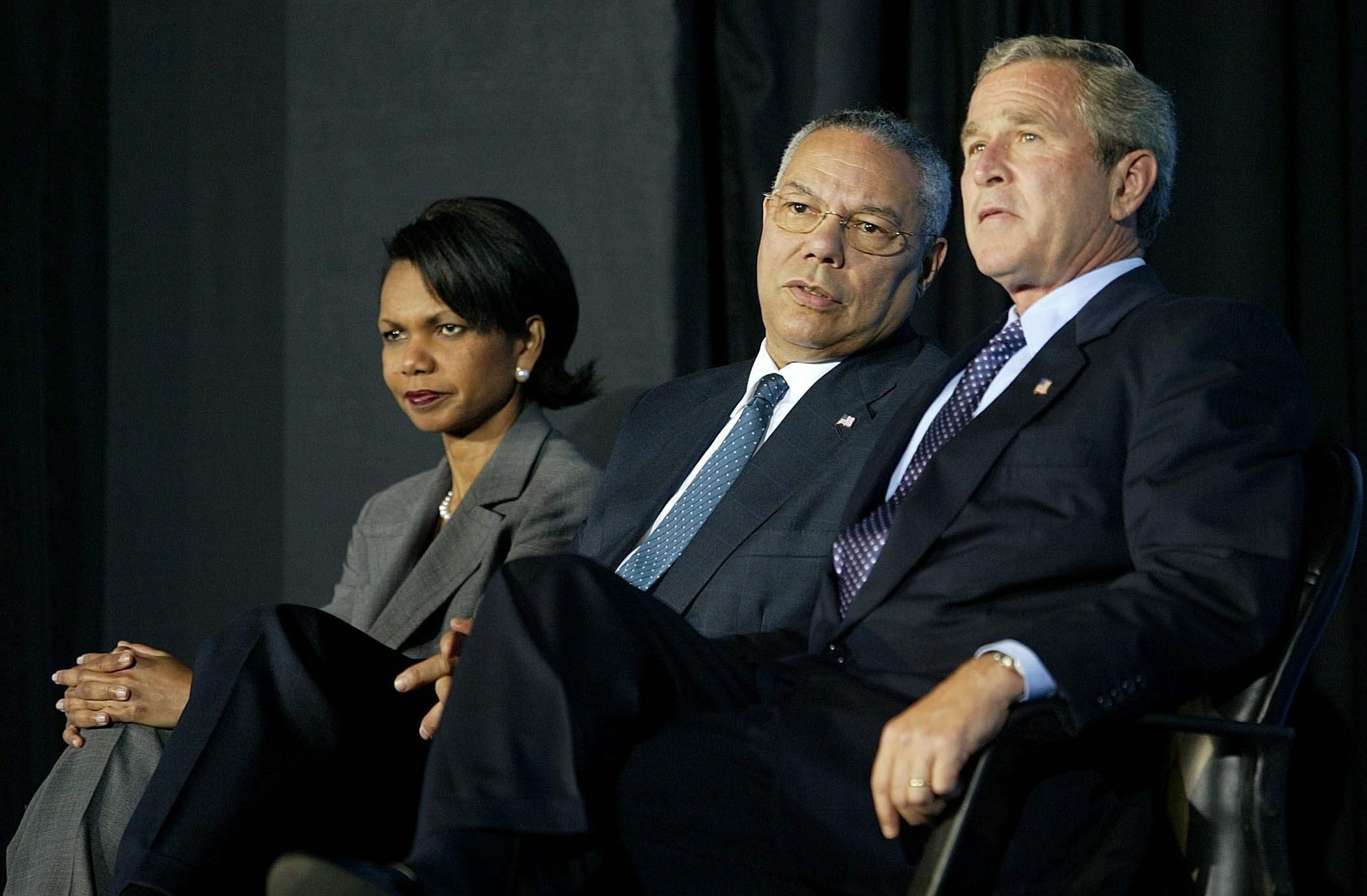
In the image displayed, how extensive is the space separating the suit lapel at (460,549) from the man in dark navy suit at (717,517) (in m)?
0.25

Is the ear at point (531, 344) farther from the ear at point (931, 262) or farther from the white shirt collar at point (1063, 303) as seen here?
the white shirt collar at point (1063, 303)

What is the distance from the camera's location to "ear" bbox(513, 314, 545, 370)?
2797 mm

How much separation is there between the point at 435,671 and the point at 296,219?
182cm

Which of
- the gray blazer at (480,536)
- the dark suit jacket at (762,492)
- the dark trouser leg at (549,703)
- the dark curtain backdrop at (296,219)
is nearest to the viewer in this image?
the dark trouser leg at (549,703)

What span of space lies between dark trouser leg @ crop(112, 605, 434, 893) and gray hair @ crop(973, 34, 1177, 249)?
1.16 meters

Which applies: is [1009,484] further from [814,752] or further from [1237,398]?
[814,752]

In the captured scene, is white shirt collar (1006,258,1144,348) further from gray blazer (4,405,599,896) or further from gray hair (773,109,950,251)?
gray blazer (4,405,599,896)

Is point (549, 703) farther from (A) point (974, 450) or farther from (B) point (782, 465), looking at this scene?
(B) point (782, 465)

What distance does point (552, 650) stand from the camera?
1536mm

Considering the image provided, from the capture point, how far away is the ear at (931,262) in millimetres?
2436

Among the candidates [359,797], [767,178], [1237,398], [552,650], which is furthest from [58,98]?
[1237,398]

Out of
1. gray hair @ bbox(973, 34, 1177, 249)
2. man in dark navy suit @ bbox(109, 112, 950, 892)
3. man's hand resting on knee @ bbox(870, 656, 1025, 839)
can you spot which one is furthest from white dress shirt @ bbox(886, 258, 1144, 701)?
man's hand resting on knee @ bbox(870, 656, 1025, 839)

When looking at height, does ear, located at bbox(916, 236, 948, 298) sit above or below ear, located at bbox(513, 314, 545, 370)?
above

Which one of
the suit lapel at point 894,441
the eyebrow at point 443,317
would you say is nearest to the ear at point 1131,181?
the suit lapel at point 894,441
